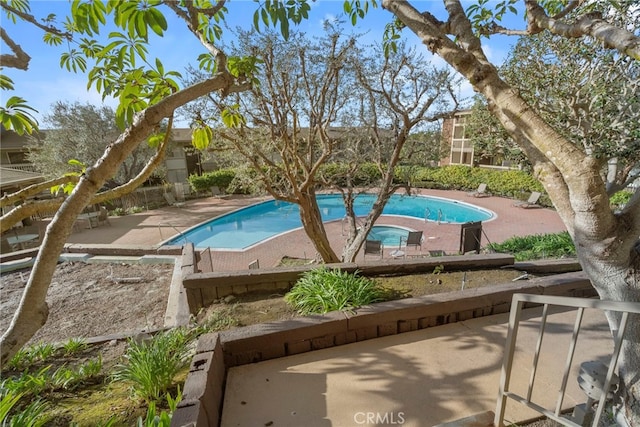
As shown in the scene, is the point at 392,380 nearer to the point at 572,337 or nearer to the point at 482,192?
the point at 572,337

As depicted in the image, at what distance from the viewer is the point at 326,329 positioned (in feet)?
9.29

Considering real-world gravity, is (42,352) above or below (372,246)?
above

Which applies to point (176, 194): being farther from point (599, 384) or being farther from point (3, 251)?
point (599, 384)

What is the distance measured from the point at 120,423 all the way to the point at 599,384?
3.08 meters

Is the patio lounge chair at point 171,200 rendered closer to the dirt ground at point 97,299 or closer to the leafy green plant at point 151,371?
the dirt ground at point 97,299

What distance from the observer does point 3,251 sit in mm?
8984

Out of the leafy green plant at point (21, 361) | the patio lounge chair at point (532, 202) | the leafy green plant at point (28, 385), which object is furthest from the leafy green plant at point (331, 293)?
the patio lounge chair at point (532, 202)

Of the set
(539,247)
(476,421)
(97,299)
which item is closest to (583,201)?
(476,421)

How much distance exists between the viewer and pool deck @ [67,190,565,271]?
9906mm

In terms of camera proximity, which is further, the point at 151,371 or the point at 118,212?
the point at 118,212

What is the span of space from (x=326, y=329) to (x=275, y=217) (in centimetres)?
1424

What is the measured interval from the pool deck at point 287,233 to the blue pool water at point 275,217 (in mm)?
595

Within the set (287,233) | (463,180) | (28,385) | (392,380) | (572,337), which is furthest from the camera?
(463,180)

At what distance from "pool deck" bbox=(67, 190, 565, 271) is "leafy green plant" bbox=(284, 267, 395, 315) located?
5423 mm
